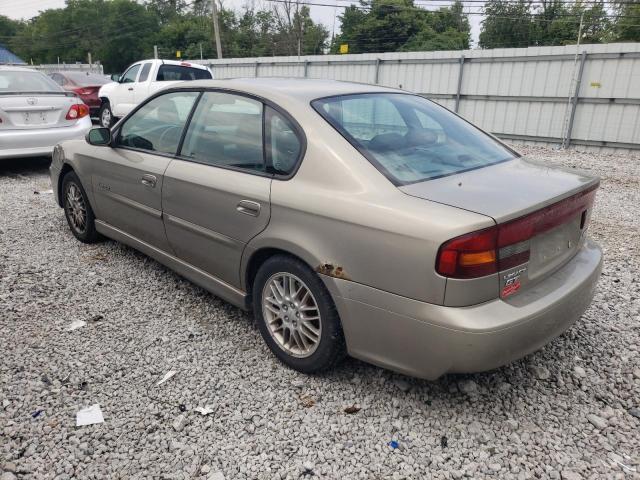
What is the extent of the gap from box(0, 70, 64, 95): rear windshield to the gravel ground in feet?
16.2

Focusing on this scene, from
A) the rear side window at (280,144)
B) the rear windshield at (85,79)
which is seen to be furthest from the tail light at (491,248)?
the rear windshield at (85,79)

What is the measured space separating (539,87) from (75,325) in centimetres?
1151

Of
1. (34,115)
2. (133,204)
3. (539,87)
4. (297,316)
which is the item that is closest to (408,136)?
(297,316)

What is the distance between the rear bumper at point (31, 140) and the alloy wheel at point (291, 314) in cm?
608

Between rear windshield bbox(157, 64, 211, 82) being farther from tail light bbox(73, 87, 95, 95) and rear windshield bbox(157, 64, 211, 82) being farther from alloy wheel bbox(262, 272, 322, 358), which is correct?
alloy wheel bbox(262, 272, 322, 358)

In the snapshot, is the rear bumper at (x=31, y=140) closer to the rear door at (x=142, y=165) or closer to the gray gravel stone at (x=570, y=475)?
the rear door at (x=142, y=165)

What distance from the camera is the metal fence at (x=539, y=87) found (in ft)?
35.0

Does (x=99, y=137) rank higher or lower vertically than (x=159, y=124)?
lower

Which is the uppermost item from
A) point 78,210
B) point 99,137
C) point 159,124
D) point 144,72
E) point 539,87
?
point 539,87

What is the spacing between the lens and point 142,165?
369 cm

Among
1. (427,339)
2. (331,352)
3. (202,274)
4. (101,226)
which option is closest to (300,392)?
(331,352)

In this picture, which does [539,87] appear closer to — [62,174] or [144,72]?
[144,72]

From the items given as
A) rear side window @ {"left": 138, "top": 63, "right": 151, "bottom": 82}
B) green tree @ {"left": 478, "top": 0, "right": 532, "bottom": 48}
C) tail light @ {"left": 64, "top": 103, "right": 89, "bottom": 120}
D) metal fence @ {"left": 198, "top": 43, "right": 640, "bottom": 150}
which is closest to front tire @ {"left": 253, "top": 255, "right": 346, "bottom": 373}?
tail light @ {"left": 64, "top": 103, "right": 89, "bottom": 120}

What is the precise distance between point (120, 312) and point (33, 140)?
506 cm
